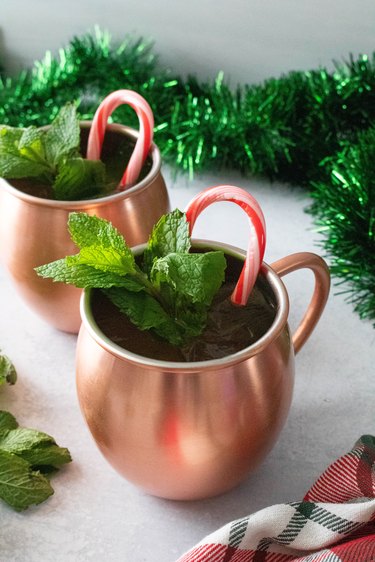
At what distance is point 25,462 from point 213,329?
17cm

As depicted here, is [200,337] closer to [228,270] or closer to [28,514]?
[228,270]

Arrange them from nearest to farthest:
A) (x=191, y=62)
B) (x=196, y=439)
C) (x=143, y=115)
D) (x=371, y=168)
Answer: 1. (x=196, y=439)
2. (x=143, y=115)
3. (x=371, y=168)
4. (x=191, y=62)

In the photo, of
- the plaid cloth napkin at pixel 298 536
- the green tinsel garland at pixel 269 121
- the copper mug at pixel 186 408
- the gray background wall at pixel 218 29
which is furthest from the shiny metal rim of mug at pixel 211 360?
the gray background wall at pixel 218 29

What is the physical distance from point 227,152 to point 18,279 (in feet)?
1.08

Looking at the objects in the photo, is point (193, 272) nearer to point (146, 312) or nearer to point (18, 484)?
point (146, 312)

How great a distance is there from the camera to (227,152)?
97 cm

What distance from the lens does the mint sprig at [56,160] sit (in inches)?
28.5

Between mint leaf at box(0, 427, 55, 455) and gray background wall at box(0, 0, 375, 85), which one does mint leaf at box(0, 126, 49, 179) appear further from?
gray background wall at box(0, 0, 375, 85)

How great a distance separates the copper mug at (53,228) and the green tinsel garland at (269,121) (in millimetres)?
200

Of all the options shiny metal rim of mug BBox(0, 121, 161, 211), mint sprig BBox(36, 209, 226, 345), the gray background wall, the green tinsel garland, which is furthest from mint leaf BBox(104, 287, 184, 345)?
the gray background wall

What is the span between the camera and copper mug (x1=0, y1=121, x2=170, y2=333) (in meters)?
0.70

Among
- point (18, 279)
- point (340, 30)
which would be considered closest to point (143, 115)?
point (18, 279)

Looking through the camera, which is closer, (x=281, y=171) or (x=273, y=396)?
(x=273, y=396)

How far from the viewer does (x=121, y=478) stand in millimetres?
652
